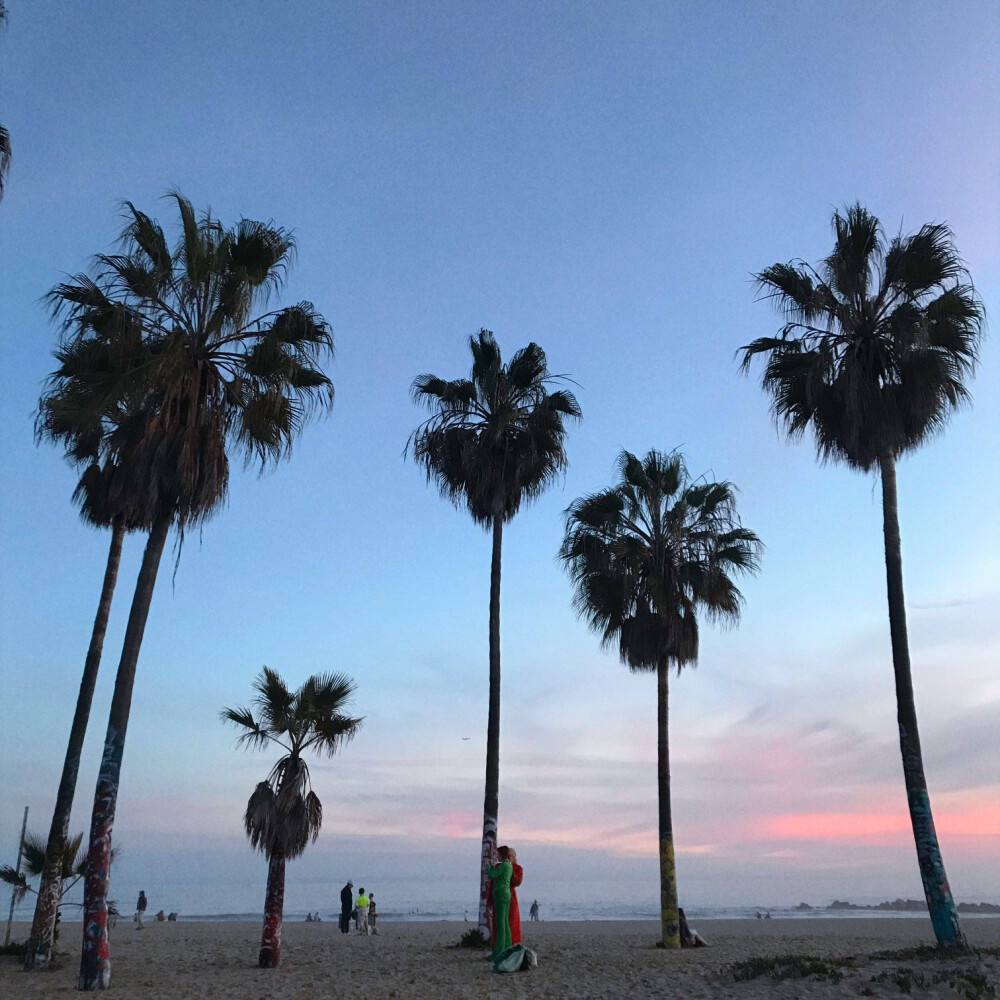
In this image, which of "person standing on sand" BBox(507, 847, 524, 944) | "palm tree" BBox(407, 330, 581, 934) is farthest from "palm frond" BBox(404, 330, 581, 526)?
"person standing on sand" BBox(507, 847, 524, 944)

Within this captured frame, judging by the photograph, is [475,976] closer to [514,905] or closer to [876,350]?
[514,905]

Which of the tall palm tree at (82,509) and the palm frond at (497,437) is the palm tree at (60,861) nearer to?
the tall palm tree at (82,509)

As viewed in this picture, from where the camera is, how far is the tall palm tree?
16.8 m

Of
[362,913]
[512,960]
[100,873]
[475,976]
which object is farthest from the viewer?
[362,913]

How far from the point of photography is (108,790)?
15531 mm

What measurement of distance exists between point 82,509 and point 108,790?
10.2m

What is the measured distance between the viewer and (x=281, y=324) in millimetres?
18500

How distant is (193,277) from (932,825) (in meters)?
17.7

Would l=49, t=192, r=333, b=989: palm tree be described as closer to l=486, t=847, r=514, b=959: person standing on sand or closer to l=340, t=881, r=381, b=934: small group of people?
l=486, t=847, r=514, b=959: person standing on sand

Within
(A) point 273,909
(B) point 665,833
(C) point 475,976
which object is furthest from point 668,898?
(A) point 273,909

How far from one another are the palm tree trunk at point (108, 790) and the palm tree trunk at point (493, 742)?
868 cm

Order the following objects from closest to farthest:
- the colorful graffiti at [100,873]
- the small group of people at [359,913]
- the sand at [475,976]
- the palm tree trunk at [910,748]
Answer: the sand at [475,976], the colorful graffiti at [100,873], the palm tree trunk at [910,748], the small group of people at [359,913]

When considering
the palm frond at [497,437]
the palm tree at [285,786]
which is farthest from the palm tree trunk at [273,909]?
the palm frond at [497,437]

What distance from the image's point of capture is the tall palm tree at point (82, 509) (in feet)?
55.3
